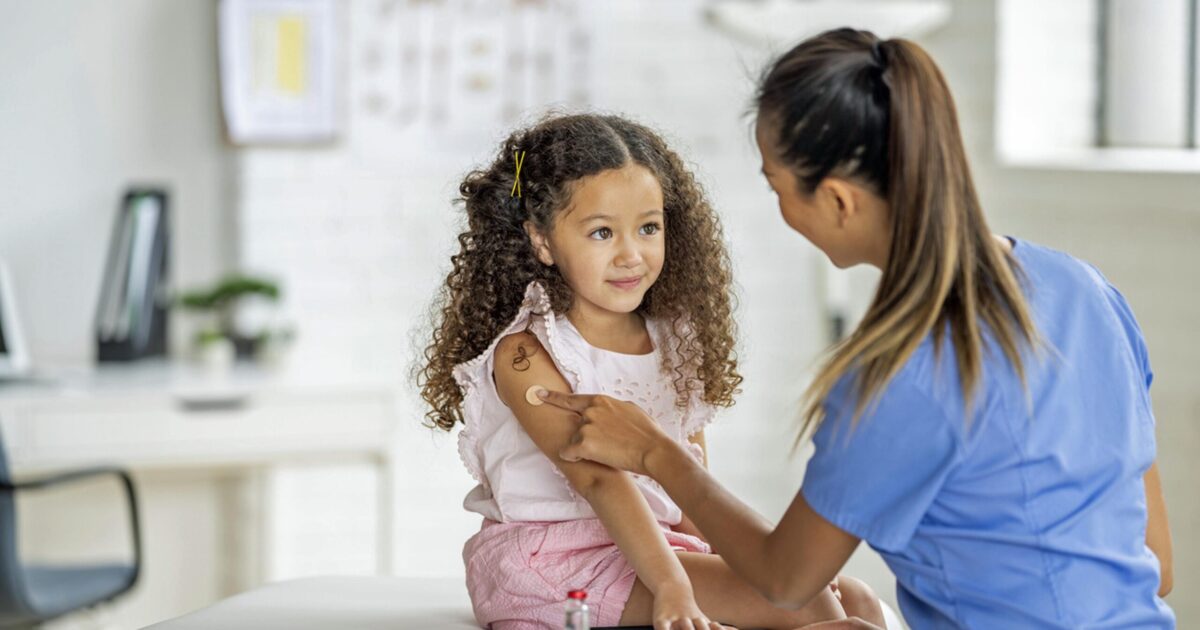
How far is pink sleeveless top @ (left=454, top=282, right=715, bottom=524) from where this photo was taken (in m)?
1.79

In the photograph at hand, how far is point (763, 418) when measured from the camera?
404cm

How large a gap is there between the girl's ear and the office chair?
1475 mm

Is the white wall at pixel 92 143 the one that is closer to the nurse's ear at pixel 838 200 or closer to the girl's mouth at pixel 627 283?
the girl's mouth at pixel 627 283

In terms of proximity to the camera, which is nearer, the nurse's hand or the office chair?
the nurse's hand

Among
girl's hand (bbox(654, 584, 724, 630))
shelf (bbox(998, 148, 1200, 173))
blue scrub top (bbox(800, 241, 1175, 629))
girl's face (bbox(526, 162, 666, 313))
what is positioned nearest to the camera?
blue scrub top (bbox(800, 241, 1175, 629))

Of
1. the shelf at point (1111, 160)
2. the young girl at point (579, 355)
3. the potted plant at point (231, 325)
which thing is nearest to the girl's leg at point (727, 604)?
the young girl at point (579, 355)

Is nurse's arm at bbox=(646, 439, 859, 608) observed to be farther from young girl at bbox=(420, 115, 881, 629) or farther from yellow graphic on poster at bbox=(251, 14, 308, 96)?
yellow graphic on poster at bbox=(251, 14, 308, 96)

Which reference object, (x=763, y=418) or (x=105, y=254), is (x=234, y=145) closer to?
(x=105, y=254)

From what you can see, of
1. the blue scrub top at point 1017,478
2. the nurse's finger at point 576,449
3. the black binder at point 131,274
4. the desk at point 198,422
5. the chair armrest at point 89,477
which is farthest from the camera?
the black binder at point 131,274

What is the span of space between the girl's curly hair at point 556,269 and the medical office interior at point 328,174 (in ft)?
5.28

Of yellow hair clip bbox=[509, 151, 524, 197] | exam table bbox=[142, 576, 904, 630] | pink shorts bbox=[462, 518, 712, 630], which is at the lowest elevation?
exam table bbox=[142, 576, 904, 630]

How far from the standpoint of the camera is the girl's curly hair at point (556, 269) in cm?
180

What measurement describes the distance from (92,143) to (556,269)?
7.53 ft

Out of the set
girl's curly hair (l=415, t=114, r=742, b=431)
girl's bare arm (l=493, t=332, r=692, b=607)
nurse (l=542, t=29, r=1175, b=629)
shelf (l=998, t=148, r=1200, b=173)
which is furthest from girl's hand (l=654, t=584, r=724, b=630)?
shelf (l=998, t=148, r=1200, b=173)
